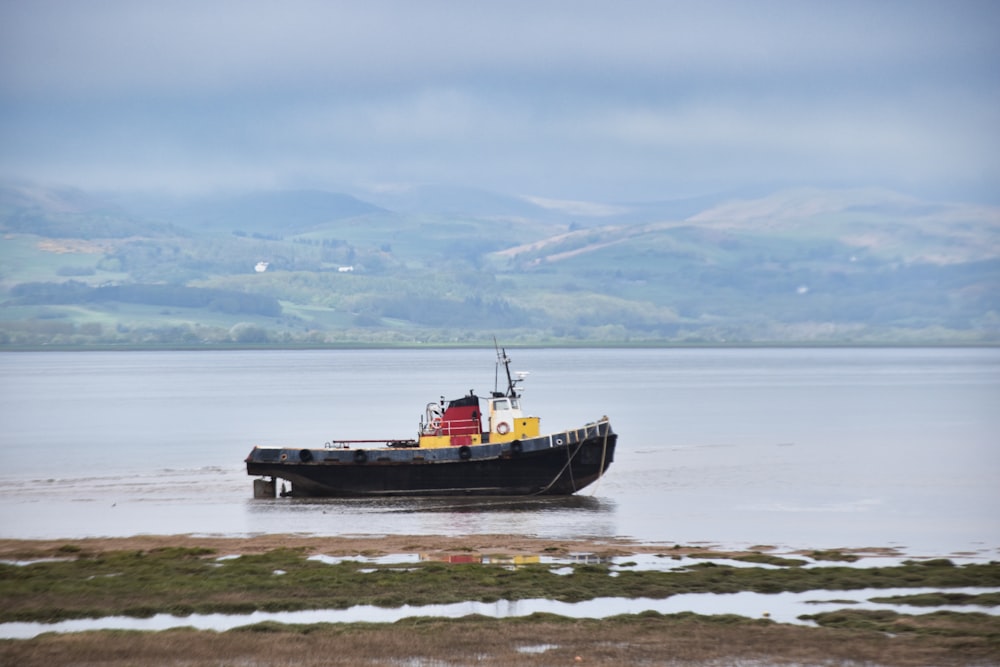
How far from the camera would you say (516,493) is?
5244 cm

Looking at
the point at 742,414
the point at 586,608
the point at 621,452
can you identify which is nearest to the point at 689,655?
the point at 586,608

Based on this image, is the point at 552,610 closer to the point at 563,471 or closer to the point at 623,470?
the point at 563,471

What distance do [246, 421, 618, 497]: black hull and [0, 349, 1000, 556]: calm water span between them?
112cm

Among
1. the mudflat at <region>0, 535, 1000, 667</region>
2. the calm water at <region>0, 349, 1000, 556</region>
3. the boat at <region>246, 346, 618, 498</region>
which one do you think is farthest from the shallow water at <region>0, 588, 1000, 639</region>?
the boat at <region>246, 346, 618, 498</region>

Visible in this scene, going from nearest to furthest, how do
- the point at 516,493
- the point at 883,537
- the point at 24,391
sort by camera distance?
the point at 883,537 < the point at 516,493 < the point at 24,391

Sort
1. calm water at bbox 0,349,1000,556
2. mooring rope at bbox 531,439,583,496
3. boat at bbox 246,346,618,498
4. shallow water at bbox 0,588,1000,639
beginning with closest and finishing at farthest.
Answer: shallow water at bbox 0,588,1000,639 < calm water at bbox 0,349,1000,556 < boat at bbox 246,346,618,498 < mooring rope at bbox 531,439,583,496

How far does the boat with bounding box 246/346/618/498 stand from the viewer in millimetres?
52062

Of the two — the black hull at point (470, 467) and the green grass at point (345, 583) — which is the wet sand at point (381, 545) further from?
the black hull at point (470, 467)

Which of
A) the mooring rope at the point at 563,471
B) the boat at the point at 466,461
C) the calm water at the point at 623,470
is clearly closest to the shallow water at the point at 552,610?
the calm water at the point at 623,470

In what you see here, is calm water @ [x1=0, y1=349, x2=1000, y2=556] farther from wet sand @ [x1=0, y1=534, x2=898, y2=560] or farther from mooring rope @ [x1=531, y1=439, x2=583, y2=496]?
wet sand @ [x1=0, y1=534, x2=898, y2=560]

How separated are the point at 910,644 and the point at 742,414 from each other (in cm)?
8869

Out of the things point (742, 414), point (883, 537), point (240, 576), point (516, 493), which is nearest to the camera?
point (240, 576)

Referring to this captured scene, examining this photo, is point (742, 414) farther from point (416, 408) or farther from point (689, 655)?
point (689, 655)

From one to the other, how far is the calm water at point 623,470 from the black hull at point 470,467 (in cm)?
112
